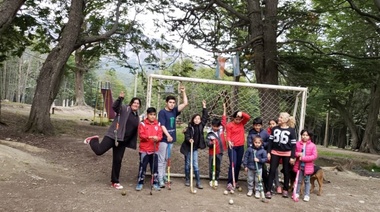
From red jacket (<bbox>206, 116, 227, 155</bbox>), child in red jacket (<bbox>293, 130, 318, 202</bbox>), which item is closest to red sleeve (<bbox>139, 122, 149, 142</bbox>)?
red jacket (<bbox>206, 116, 227, 155</bbox>)

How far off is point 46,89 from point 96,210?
7.16 meters

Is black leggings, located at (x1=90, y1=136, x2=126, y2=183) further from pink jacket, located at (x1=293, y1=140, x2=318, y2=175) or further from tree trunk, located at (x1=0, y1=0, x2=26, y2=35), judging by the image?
tree trunk, located at (x1=0, y1=0, x2=26, y2=35)

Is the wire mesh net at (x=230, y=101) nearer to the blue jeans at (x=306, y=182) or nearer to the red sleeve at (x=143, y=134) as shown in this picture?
the blue jeans at (x=306, y=182)

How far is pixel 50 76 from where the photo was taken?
10586mm

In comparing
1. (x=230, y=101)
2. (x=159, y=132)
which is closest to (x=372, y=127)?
(x=230, y=101)

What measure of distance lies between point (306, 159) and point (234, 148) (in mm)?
1232

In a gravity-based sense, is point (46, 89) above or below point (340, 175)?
above

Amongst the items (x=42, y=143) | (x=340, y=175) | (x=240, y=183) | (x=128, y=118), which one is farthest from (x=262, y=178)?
(x=42, y=143)

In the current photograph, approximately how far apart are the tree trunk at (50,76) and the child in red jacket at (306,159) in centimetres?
775

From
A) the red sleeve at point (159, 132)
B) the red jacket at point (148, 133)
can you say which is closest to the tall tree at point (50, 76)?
the red jacket at point (148, 133)

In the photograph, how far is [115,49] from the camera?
52.3ft

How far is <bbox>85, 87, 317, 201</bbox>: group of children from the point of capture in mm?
5680

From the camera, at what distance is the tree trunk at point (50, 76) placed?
10500mm

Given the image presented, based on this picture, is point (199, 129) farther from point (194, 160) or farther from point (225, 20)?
point (225, 20)
